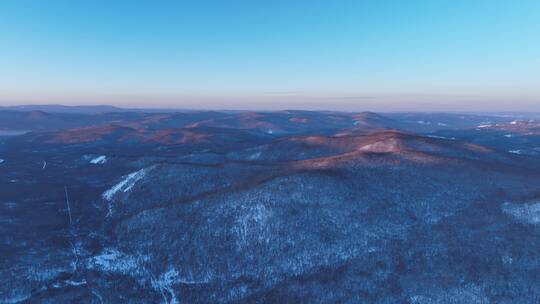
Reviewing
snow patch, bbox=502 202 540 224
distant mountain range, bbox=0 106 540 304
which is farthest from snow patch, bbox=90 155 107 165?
snow patch, bbox=502 202 540 224

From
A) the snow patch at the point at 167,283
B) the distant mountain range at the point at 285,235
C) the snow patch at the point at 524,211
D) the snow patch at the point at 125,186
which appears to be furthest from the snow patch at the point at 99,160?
the snow patch at the point at 524,211

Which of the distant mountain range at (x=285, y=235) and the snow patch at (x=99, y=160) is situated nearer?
the distant mountain range at (x=285, y=235)

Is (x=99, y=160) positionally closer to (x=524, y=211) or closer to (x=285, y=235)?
(x=285, y=235)

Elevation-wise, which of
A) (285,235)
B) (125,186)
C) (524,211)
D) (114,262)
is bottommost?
(114,262)

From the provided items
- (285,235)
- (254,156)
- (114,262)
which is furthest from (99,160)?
(285,235)

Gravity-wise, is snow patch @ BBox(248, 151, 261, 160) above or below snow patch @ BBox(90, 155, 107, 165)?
above

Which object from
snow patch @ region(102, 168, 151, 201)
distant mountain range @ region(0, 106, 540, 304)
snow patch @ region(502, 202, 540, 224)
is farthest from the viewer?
snow patch @ region(102, 168, 151, 201)

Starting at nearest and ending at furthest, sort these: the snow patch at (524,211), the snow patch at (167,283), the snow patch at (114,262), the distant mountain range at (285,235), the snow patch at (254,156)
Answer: the snow patch at (167,283) → the distant mountain range at (285,235) → the snow patch at (114,262) → the snow patch at (524,211) → the snow patch at (254,156)

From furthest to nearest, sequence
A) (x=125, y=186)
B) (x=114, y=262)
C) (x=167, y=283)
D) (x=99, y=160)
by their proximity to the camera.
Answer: (x=99, y=160) → (x=125, y=186) → (x=114, y=262) → (x=167, y=283)

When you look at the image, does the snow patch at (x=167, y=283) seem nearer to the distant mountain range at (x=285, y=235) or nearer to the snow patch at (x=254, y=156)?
the distant mountain range at (x=285, y=235)

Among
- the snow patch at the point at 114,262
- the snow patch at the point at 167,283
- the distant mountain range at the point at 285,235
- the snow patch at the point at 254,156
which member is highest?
the snow patch at the point at 254,156

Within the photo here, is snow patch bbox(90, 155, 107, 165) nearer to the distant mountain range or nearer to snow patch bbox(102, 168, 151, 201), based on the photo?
the distant mountain range
